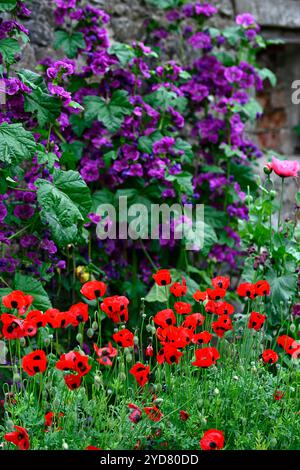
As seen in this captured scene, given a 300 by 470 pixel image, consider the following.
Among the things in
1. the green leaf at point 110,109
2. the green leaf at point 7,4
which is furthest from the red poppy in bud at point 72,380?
A: the green leaf at point 110,109

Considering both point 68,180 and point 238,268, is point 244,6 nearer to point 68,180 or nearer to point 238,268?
point 238,268

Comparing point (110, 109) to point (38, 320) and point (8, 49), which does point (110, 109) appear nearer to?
point (8, 49)

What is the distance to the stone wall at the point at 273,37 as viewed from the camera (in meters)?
4.13

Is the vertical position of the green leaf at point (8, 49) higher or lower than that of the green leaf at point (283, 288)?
higher

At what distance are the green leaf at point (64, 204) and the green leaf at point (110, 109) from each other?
0.76m

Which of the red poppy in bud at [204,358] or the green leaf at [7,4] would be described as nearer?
the red poppy in bud at [204,358]

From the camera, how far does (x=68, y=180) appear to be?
2.84 m

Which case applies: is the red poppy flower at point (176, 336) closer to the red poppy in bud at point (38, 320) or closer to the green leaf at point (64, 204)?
the red poppy in bud at point (38, 320)

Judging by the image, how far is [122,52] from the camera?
3.69 m

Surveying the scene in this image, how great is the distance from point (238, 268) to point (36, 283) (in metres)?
1.73

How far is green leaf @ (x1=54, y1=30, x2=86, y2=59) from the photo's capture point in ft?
11.8

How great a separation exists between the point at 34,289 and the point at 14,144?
57 cm
